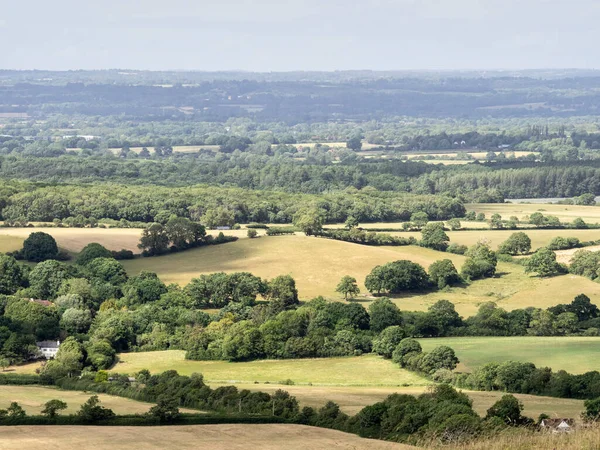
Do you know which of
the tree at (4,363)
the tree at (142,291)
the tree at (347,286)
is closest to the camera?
the tree at (4,363)

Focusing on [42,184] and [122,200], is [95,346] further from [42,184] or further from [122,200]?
[42,184]

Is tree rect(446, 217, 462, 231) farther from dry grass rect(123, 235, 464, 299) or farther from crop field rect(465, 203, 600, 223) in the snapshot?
dry grass rect(123, 235, 464, 299)

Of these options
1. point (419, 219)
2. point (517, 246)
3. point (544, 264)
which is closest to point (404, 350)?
point (544, 264)

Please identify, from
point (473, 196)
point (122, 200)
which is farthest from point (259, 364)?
point (473, 196)

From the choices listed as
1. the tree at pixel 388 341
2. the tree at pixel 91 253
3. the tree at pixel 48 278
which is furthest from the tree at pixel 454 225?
the tree at pixel 388 341

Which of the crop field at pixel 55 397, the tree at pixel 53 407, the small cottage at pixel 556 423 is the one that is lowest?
the crop field at pixel 55 397

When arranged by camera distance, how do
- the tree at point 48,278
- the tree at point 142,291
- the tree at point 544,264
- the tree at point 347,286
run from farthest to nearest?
the tree at point 544,264, the tree at point 347,286, the tree at point 48,278, the tree at point 142,291

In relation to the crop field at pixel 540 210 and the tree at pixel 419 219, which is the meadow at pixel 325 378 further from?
the crop field at pixel 540 210
